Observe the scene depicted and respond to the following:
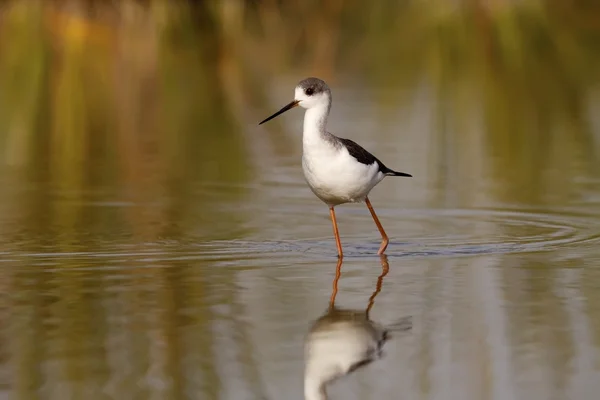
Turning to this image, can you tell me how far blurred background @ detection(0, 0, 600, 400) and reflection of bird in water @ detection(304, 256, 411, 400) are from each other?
0.05 m

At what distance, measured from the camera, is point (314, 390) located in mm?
4184

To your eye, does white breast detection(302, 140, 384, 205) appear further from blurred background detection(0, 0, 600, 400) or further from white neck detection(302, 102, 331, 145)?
blurred background detection(0, 0, 600, 400)

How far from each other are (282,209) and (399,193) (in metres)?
0.90

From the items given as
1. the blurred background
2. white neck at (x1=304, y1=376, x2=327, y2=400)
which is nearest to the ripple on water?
the blurred background

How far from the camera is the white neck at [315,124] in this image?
6.91 metres

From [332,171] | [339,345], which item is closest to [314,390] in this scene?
[339,345]

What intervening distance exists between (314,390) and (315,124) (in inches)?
117

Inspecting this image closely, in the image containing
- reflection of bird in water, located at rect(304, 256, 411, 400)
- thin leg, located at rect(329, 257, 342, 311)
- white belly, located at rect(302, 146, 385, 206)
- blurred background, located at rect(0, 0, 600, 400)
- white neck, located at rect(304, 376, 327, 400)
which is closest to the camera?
white neck, located at rect(304, 376, 327, 400)

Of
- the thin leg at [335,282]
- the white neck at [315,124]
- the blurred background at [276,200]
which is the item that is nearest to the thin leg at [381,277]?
the blurred background at [276,200]

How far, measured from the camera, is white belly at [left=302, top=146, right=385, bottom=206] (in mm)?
6840

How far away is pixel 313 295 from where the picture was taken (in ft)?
18.7

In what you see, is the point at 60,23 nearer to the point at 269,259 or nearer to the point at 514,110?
the point at 514,110

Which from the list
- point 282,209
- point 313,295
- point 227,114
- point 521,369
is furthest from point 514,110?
point 521,369

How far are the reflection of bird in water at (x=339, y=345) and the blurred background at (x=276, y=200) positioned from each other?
0.17 feet
